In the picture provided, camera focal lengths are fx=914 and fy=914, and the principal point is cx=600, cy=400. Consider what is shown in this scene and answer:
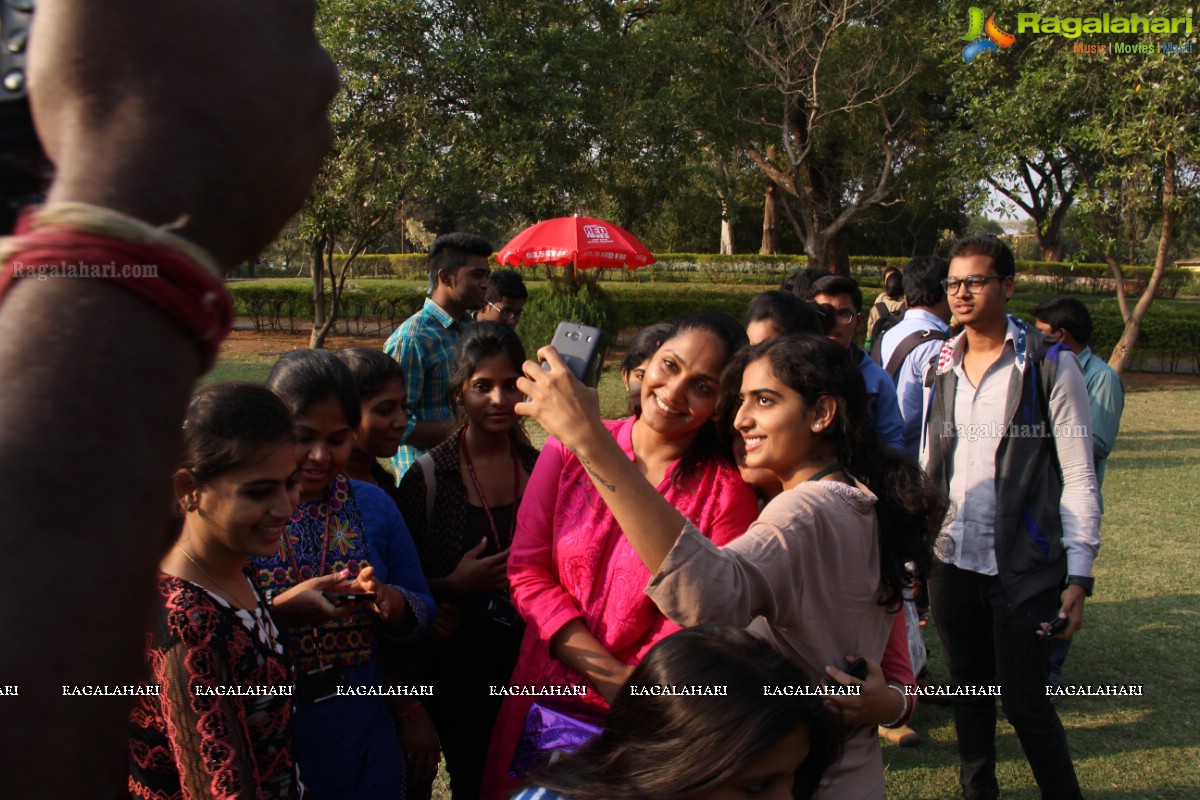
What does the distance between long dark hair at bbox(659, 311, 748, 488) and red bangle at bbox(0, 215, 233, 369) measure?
1918 mm

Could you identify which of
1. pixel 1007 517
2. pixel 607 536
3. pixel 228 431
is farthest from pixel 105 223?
pixel 1007 517

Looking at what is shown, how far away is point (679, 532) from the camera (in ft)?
5.96

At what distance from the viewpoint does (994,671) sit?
3799 millimetres

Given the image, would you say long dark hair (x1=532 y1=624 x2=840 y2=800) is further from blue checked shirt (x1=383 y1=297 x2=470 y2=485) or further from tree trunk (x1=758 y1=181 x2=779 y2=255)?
tree trunk (x1=758 y1=181 x2=779 y2=255)

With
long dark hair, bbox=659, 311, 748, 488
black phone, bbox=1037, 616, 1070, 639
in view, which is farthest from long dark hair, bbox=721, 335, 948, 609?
black phone, bbox=1037, 616, 1070, 639

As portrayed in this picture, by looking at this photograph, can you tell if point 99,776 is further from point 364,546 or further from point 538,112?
point 538,112

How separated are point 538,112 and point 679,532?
1200 centimetres

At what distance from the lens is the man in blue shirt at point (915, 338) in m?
4.75

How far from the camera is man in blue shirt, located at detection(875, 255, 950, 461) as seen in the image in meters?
4.75

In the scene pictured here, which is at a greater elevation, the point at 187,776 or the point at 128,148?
the point at 128,148

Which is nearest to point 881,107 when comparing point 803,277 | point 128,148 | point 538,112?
point 538,112

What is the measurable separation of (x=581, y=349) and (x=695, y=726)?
97 centimetres

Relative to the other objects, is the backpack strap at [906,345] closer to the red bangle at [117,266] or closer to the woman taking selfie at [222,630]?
the woman taking selfie at [222,630]

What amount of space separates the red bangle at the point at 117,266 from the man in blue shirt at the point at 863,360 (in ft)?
10.5
